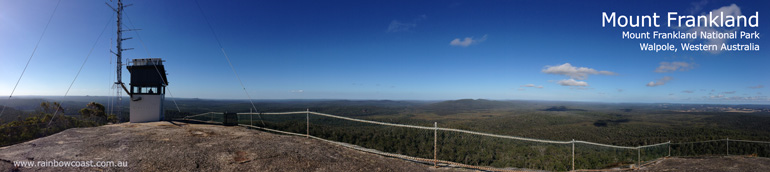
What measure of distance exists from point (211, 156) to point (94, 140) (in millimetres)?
4613

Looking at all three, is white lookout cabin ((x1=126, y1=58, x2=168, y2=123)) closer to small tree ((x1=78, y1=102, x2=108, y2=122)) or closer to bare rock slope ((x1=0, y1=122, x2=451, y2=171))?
bare rock slope ((x1=0, y1=122, x2=451, y2=171))

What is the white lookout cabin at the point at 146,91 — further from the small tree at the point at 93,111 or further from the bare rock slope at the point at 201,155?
the small tree at the point at 93,111

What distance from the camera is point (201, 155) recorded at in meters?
5.77

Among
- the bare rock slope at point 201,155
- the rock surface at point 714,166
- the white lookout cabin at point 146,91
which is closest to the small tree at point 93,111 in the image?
the white lookout cabin at point 146,91

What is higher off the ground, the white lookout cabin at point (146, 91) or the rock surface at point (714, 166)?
the white lookout cabin at point (146, 91)

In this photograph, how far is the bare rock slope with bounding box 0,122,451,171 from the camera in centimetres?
508

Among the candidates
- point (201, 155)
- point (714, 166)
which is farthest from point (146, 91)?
point (714, 166)

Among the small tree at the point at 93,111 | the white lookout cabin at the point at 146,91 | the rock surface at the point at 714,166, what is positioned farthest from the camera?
the small tree at the point at 93,111

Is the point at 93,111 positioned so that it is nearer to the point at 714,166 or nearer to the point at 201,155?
the point at 201,155

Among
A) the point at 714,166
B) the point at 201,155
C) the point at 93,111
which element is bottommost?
the point at 714,166

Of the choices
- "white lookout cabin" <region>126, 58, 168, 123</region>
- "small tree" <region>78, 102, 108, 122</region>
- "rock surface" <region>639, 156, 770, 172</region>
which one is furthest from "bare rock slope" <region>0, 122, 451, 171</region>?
"small tree" <region>78, 102, 108, 122</region>

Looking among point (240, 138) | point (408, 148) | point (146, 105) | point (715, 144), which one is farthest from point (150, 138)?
point (715, 144)

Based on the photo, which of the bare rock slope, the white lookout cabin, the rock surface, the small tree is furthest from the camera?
the small tree

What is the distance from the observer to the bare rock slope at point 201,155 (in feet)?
16.7
